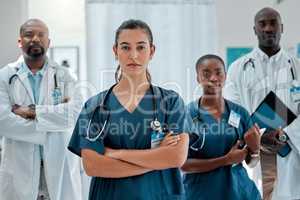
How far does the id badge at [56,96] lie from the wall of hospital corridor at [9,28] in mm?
1355

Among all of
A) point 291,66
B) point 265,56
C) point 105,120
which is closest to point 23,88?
point 105,120

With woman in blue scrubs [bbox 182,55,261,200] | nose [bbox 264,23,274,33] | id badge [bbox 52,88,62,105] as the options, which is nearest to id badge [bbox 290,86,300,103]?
nose [bbox 264,23,274,33]

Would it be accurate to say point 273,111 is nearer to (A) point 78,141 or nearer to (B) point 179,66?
(B) point 179,66

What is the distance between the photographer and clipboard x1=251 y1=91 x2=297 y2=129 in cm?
240

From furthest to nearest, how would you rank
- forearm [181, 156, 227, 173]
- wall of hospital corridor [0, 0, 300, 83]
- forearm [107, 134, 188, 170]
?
wall of hospital corridor [0, 0, 300, 83], forearm [181, 156, 227, 173], forearm [107, 134, 188, 170]

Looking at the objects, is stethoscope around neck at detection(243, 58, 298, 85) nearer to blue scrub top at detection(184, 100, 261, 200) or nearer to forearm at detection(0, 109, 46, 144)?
blue scrub top at detection(184, 100, 261, 200)

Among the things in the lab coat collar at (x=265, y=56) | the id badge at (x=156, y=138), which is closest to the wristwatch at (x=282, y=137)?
the lab coat collar at (x=265, y=56)

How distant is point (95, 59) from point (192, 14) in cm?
70

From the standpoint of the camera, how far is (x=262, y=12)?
2.49m

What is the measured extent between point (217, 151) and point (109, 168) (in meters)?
0.68

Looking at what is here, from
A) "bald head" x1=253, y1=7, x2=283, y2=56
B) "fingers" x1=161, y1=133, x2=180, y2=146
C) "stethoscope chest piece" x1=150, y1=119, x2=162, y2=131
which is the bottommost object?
"fingers" x1=161, y1=133, x2=180, y2=146

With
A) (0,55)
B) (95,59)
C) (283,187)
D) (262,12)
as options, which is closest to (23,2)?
(0,55)

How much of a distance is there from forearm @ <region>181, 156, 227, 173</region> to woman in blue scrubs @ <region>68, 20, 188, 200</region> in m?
0.43

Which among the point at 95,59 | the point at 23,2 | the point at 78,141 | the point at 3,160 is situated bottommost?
the point at 3,160
